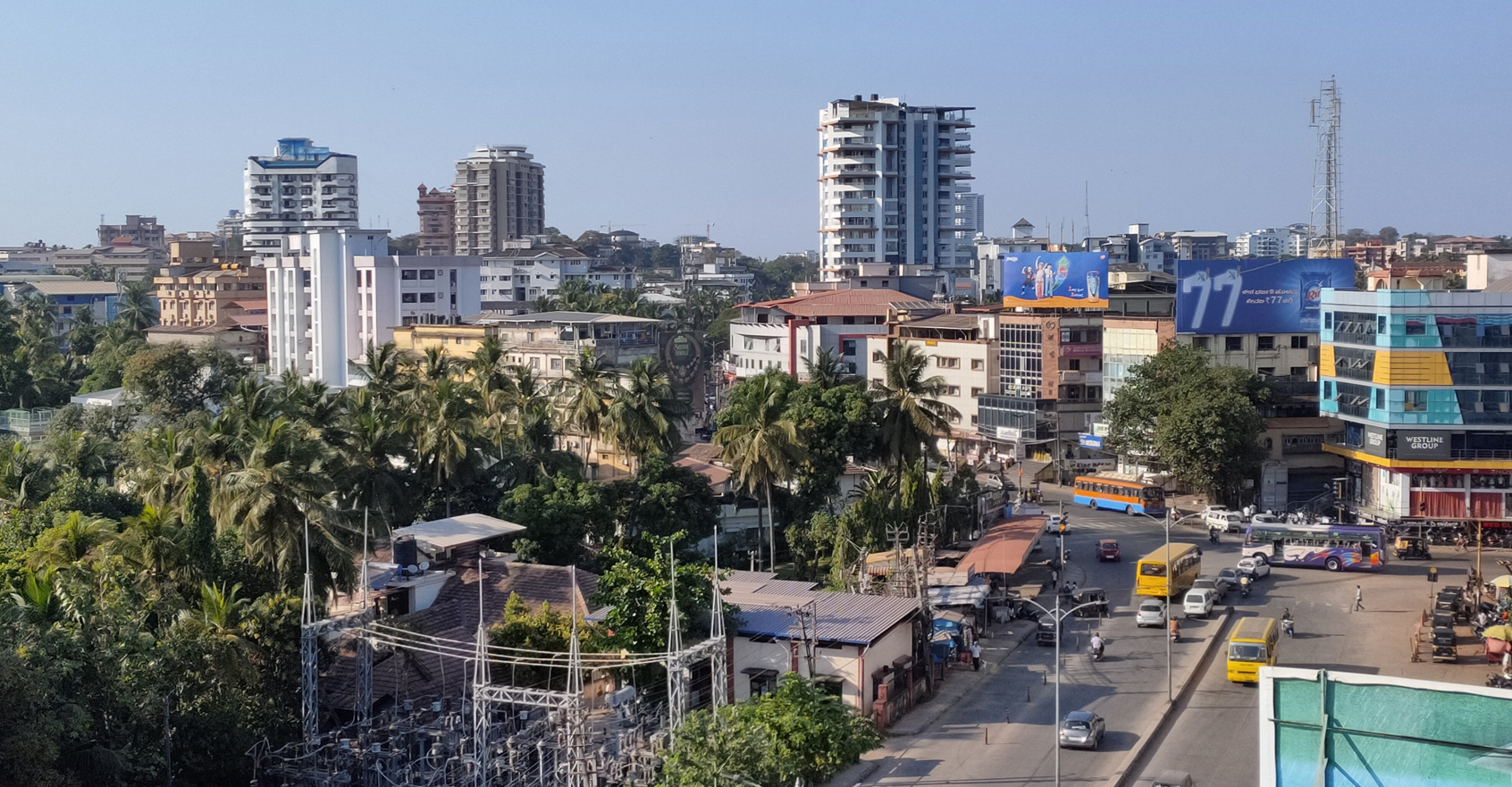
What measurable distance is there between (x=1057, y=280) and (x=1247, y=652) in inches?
1671

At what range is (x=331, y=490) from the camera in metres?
34.5

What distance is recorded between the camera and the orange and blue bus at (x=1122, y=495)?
6378 centimetres

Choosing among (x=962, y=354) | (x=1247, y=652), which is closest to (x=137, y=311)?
(x=962, y=354)

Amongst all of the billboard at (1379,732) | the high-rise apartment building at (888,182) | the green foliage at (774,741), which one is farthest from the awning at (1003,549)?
the high-rise apartment building at (888,182)

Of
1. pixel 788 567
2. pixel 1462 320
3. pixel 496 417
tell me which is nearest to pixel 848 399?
pixel 788 567

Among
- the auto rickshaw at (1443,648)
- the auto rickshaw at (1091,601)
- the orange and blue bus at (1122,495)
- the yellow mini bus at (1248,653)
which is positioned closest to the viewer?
the yellow mini bus at (1248,653)

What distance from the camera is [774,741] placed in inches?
1117

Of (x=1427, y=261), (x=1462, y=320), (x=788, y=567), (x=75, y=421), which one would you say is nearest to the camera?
(x=788, y=567)

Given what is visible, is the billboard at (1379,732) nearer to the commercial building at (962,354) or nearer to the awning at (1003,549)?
the awning at (1003,549)

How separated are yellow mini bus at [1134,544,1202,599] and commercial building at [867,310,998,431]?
30.0 meters

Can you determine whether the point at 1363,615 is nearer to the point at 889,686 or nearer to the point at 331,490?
the point at 889,686

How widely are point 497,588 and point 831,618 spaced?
9.13 metres

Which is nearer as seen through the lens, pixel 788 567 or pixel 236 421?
pixel 236 421

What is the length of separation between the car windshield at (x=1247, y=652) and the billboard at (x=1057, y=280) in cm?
4074
